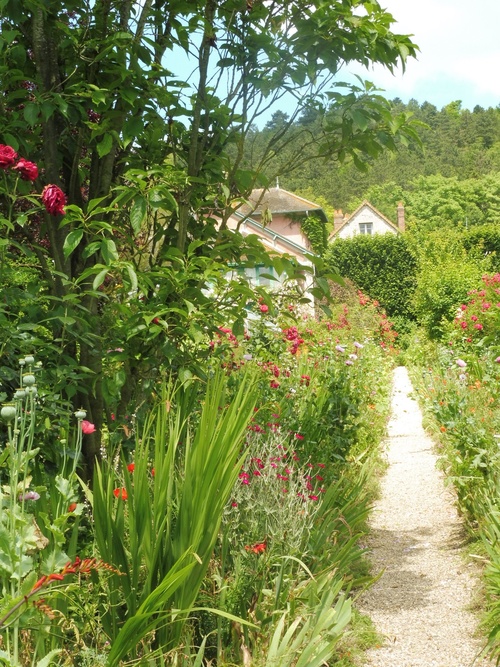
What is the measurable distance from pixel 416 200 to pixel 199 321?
197ft

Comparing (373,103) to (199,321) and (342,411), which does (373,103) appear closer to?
(199,321)

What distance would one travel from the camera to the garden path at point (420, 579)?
3.31m

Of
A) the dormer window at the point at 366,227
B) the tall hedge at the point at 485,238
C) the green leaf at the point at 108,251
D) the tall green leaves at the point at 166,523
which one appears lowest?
the tall green leaves at the point at 166,523

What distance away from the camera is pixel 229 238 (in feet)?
12.8

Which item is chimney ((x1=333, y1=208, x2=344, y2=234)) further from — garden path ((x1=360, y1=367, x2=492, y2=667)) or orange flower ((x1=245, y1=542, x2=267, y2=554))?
orange flower ((x1=245, y1=542, x2=267, y2=554))

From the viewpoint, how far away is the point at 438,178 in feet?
201

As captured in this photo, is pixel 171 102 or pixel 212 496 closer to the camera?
pixel 212 496

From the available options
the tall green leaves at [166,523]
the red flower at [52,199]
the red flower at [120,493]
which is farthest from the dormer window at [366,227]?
the tall green leaves at [166,523]

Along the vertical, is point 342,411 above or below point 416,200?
below

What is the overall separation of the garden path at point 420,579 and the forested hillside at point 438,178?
4587 cm

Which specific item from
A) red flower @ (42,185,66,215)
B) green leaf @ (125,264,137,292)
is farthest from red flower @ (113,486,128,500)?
red flower @ (42,185,66,215)

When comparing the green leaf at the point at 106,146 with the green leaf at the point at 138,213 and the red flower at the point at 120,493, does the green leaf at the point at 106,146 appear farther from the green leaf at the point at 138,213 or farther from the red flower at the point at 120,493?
the red flower at the point at 120,493

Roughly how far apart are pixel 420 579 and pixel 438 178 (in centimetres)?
6063

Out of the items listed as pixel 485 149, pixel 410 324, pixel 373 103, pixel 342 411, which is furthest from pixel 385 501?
pixel 485 149
